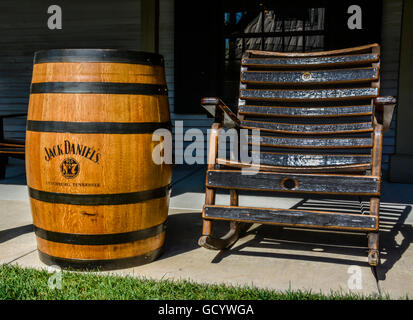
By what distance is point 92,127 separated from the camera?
215 centimetres

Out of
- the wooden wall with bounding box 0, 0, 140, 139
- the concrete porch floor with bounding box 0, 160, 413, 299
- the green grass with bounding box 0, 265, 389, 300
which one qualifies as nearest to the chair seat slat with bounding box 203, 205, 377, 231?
the concrete porch floor with bounding box 0, 160, 413, 299

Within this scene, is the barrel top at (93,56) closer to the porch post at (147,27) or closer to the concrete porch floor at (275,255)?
the concrete porch floor at (275,255)

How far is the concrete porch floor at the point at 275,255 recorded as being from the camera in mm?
2186

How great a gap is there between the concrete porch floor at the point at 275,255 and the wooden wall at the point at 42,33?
3.49m

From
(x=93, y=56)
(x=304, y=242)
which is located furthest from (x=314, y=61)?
(x=93, y=56)

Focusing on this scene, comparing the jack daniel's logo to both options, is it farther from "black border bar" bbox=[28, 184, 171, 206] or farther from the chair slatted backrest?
the chair slatted backrest

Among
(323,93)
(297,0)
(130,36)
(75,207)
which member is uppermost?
(297,0)

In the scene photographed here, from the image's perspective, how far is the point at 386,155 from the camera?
561cm

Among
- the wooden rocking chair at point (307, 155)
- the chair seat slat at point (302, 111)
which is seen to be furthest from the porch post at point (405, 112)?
the chair seat slat at point (302, 111)

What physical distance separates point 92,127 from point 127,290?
77 cm

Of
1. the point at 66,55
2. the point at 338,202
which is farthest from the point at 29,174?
the point at 338,202

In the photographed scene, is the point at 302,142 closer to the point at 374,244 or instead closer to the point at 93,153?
the point at 374,244
